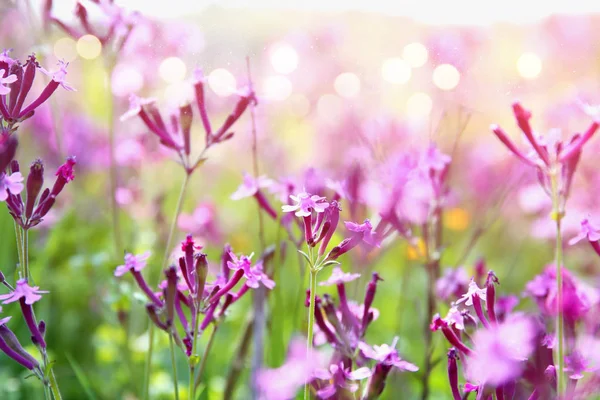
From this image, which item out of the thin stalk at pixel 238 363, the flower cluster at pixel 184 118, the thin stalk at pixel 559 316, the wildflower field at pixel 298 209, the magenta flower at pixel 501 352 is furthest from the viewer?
the thin stalk at pixel 238 363

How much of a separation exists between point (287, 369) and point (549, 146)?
603mm

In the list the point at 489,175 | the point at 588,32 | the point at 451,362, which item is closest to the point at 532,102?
the point at 489,175

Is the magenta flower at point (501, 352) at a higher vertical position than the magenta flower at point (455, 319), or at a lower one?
higher

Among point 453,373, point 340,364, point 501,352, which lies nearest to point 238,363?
point 340,364

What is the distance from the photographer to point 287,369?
101 cm

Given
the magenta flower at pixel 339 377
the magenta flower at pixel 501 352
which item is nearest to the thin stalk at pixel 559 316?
the magenta flower at pixel 501 352

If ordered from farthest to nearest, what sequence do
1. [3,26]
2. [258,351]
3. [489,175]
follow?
[489,175] → [3,26] → [258,351]

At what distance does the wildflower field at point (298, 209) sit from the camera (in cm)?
104

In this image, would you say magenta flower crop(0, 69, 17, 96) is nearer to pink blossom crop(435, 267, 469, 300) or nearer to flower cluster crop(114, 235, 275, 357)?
flower cluster crop(114, 235, 275, 357)

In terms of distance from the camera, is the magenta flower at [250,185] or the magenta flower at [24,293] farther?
the magenta flower at [250,185]

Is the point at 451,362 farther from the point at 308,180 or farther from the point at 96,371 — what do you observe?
the point at 96,371

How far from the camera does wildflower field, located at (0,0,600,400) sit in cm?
104

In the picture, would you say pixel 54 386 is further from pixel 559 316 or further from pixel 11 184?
pixel 559 316

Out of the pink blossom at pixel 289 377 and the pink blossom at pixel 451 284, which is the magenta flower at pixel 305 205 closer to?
the pink blossom at pixel 289 377
